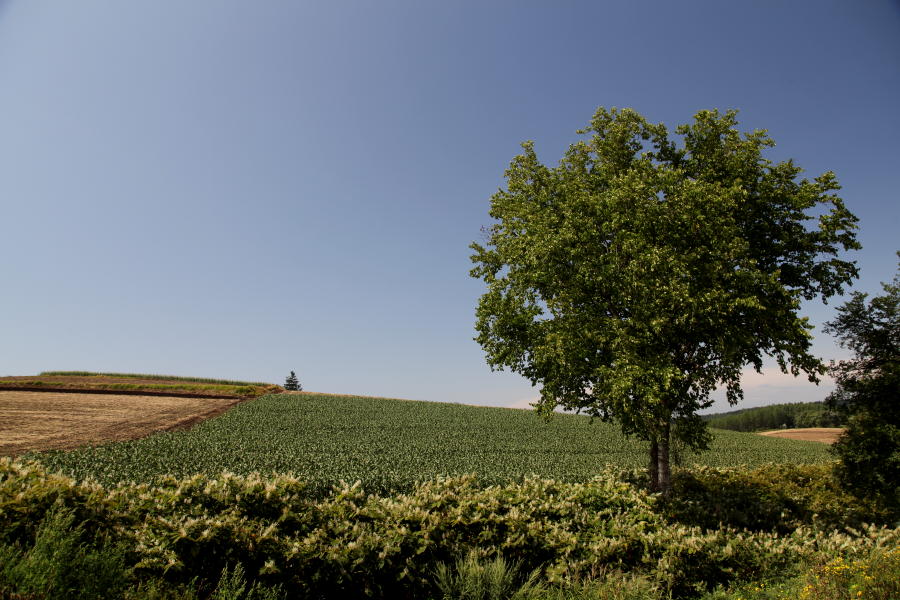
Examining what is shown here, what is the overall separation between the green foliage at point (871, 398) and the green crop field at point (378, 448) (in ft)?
30.2

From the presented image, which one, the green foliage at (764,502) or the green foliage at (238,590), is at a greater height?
the green foliage at (238,590)

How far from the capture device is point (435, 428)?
35125mm

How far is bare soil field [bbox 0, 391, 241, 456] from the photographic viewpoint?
2397 cm

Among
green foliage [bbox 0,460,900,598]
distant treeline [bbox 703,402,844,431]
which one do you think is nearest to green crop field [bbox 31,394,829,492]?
green foliage [bbox 0,460,900,598]

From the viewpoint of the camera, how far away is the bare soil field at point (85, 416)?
23969mm

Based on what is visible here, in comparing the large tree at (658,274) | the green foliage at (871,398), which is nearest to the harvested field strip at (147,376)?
the large tree at (658,274)

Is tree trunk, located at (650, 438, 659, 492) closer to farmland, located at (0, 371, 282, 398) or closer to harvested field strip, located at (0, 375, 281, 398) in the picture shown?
farmland, located at (0, 371, 282, 398)

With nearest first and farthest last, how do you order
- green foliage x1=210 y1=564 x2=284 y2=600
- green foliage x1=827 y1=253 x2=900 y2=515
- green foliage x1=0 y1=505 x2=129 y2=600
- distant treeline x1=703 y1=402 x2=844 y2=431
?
green foliage x1=0 y1=505 x2=129 y2=600
green foliage x1=210 y1=564 x2=284 y2=600
green foliage x1=827 y1=253 x2=900 y2=515
distant treeline x1=703 y1=402 x2=844 y2=431

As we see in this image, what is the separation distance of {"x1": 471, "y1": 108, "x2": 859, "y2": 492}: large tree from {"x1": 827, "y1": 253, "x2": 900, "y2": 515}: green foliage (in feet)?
20.8

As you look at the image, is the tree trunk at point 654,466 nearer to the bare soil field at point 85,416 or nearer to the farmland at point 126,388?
the bare soil field at point 85,416

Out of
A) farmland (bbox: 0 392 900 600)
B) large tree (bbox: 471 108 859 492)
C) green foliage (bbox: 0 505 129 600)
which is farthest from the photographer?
large tree (bbox: 471 108 859 492)

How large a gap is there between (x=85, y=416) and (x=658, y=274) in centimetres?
3897

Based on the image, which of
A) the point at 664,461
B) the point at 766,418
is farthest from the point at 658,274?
the point at 766,418

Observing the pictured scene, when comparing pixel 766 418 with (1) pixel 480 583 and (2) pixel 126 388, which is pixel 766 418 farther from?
(1) pixel 480 583
